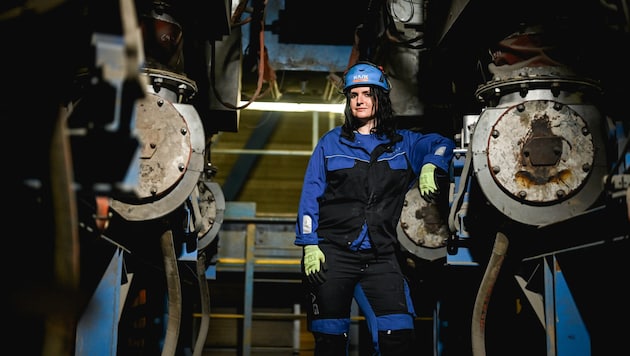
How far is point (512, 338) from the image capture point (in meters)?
4.99

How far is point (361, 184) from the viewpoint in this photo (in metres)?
4.04

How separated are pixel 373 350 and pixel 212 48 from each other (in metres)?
2.43

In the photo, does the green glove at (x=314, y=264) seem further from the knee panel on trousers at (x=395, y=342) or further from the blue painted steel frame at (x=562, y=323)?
the blue painted steel frame at (x=562, y=323)

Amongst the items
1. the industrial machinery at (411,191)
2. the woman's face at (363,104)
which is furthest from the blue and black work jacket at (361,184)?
the industrial machinery at (411,191)

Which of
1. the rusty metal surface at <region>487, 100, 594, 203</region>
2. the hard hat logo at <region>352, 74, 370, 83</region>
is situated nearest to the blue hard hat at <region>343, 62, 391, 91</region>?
the hard hat logo at <region>352, 74, 370, 83</region>

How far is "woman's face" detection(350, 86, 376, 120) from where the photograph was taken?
4203 mm

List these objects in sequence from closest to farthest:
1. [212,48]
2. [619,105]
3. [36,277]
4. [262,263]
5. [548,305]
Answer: [36,277] < [548,305] < [619,105] < [212,48] < [262,263]

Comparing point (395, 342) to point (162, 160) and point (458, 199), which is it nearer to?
point (458, 199)

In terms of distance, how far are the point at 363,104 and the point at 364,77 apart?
6.7 inches

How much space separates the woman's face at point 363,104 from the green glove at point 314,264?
0.88 meters

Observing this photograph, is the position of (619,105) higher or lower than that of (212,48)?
lower

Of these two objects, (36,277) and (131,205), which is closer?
(36,277)

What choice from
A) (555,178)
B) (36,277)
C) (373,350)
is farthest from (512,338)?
(36,277)

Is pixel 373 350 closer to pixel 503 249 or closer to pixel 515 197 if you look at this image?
pixel 503 249
